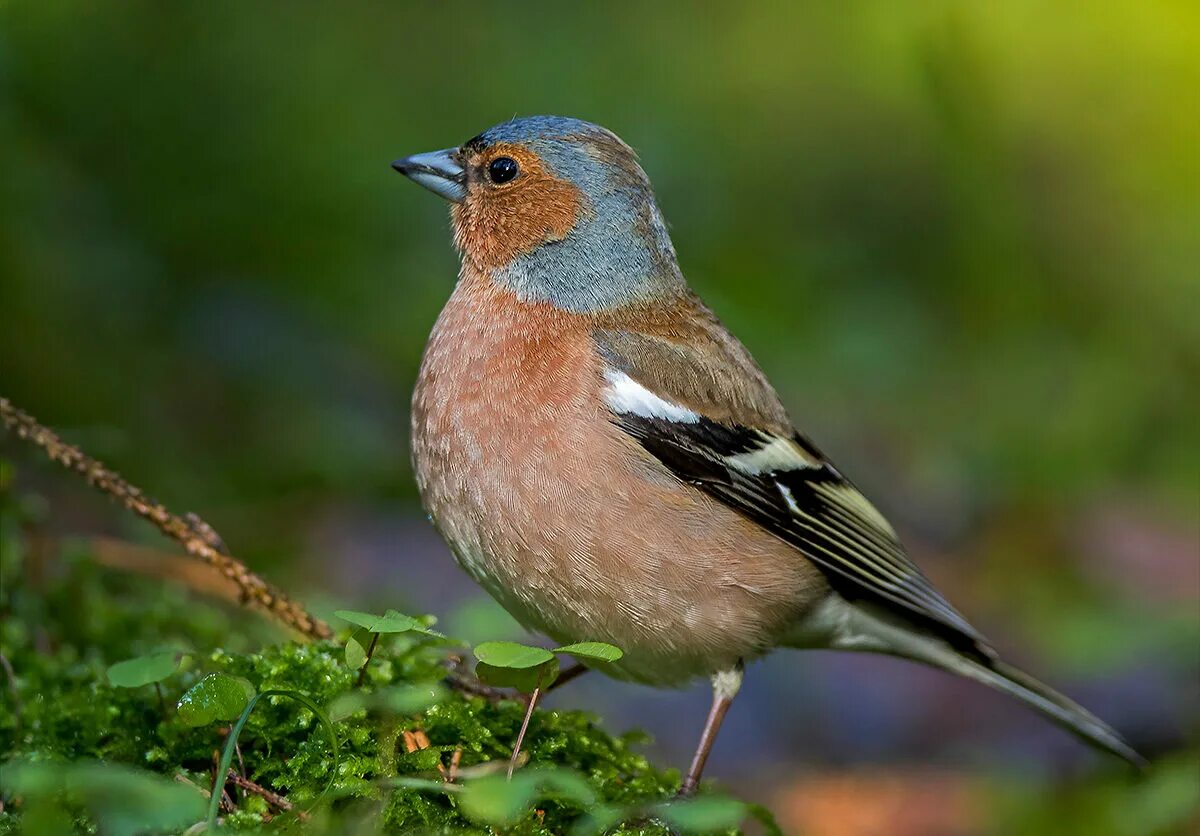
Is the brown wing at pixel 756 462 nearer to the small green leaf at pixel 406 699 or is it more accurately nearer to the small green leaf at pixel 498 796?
the small green leaf at pixel 406 699

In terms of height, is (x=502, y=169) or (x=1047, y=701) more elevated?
(x=502, y=169)

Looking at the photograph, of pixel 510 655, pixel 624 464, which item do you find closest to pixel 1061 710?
pixel 624 464

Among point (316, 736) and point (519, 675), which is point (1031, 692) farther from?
point (316, 736)

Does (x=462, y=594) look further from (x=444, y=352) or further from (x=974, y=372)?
(x=974, y=372)

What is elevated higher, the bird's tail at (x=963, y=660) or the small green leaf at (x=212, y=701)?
the bird's tail at (x=963, y=660)

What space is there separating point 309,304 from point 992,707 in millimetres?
4508

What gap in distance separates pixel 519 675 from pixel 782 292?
5786 mm

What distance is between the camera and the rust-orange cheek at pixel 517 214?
14.4ft

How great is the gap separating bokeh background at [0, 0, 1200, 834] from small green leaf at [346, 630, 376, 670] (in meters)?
1.84

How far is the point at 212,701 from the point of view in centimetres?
261

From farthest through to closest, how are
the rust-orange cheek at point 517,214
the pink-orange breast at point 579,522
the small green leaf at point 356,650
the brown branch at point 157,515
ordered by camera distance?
the rust-orange cheek at point 517,214 → the pink-orange breast at point 579,522 → the brown branch at point 157,515 → the small green leaf at point 356,650

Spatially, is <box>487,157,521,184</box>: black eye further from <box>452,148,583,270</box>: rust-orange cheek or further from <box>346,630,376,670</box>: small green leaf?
<box>346,630,376,670</box>: small green leaf

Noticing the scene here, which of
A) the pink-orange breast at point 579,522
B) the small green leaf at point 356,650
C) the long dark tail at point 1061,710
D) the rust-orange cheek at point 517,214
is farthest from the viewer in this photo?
the rust-orange cheek at point 517,214

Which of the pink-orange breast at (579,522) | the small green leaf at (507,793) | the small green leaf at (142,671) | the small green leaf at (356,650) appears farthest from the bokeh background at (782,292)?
the small green leaf at (507,793)
